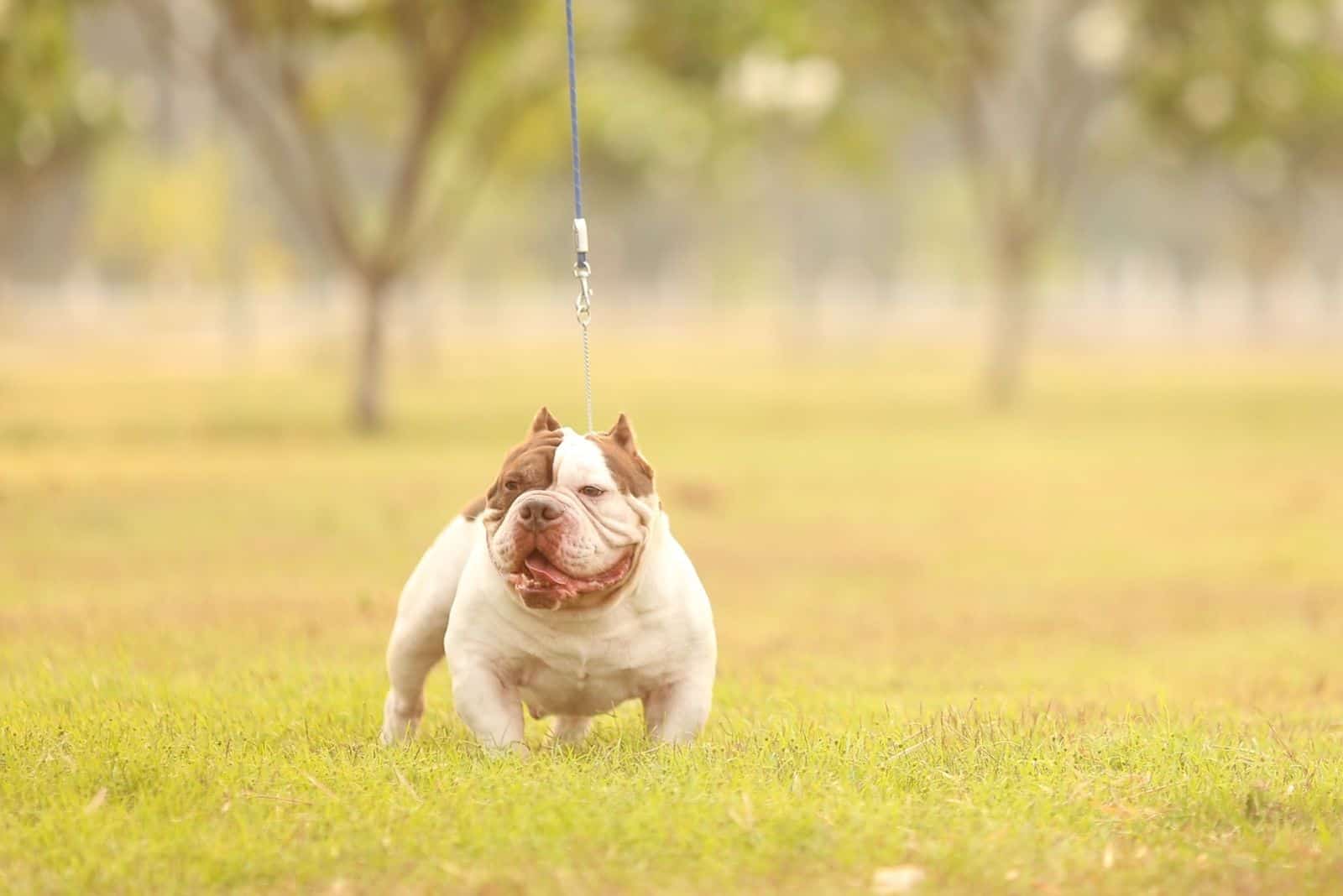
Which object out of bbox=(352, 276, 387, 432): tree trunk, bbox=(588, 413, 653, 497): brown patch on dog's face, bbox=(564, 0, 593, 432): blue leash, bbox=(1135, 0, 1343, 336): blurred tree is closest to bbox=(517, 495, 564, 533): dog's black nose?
bbox=(588, 413, 653, 497): brown patch on dog's face

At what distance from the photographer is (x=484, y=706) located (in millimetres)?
5520

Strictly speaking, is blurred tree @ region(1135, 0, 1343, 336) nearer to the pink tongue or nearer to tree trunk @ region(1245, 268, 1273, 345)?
tree trunk @ region(1245, 268, 1273, 345)

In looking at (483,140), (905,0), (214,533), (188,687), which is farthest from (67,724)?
(905,0)

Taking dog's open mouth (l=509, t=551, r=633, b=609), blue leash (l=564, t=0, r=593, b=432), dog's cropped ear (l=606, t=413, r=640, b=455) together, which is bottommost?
dog's open mouth (l=509, t=551, r=633, b=609)

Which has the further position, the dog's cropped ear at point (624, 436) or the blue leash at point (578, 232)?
the blue leash at point (578, 232)

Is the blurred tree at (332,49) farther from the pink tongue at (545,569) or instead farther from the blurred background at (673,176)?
the pink tongue at (545,569)

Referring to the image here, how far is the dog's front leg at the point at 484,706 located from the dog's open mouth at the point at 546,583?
1.29ft

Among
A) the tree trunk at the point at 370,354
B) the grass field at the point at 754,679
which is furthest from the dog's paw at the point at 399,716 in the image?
the tree trunk at the point at 370,354

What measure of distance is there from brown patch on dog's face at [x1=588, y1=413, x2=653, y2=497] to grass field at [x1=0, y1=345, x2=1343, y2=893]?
81cm

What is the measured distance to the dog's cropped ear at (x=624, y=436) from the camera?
18.6 feet

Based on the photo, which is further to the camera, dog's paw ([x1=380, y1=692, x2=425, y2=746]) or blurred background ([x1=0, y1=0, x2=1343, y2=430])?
blurred background ([x1=0, y1=0, x2=1343, y2=430])

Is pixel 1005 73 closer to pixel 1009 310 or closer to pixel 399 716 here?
pixel 1009 310

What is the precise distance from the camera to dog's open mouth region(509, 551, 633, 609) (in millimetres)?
5195

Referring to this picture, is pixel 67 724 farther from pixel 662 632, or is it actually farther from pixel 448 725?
pixel 662 632
